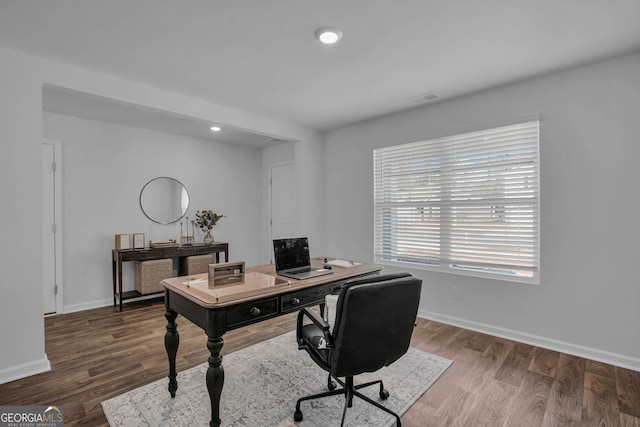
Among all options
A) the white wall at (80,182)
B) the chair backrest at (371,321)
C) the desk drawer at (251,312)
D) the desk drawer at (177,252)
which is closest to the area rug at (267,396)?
the chair backrest at (371,321)

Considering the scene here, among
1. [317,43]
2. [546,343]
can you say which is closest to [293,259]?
[317,43]

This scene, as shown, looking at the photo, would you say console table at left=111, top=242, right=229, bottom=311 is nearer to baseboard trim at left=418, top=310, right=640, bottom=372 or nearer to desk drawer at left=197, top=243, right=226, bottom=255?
desk drawer at left=197, top=243, right=226, bottom=255

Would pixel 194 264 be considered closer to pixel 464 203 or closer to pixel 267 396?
pixel 267 396

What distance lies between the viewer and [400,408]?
6.62ft

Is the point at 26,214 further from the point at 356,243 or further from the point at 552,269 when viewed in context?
the point at 552,269

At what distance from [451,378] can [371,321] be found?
1.28 meters

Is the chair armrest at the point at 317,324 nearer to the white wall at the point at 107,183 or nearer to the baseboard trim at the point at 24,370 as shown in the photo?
the baseboard trim at the point at 24,370

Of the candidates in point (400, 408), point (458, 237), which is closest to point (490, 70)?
point (458, 237)

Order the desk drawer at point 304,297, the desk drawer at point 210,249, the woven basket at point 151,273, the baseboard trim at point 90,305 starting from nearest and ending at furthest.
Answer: the desk drawer at point 304,297 → the baseboard trim at point 90,305 → the woven basket at point 151,273 → the desk drawer at point 210,249

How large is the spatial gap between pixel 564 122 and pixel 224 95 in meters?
3.31

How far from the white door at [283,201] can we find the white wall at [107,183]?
3.04ft

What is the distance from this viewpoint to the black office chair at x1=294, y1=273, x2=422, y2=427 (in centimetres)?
160

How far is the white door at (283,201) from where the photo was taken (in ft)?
18.0
